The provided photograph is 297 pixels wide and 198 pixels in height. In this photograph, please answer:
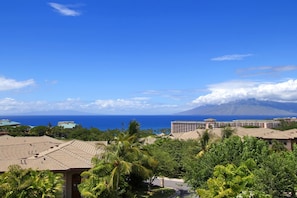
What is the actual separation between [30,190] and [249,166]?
11.0 metres

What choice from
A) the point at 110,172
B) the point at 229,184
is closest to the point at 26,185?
the point at 110,172

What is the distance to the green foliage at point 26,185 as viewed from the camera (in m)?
15.7

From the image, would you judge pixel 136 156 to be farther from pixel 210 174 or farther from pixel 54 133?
pixel 54 133

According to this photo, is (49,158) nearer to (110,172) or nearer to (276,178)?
(110,172)

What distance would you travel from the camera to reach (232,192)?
514 inches

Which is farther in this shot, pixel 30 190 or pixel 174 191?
pixel 174 191

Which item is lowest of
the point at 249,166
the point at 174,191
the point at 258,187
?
the point at 174,191

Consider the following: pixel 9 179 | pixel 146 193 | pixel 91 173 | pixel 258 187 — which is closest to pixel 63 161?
pixel 91 173

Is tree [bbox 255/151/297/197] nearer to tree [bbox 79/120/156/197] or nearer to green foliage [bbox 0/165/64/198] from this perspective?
tree [bbox 79/120/156/197]

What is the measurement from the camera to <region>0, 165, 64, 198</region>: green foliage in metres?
15.7

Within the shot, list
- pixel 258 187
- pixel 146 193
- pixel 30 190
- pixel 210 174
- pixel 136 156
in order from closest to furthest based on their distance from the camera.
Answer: pixel 30 190 → pixel 258 187 → pixel 210 174 → pixel 136 156 → pixel 146 193

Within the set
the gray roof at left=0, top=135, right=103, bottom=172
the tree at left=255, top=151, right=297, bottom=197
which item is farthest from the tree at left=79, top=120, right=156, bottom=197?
the tree at left=255, top=151, right=297, bottom=197

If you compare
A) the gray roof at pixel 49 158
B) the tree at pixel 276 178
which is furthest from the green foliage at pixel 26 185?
the tree at pixel 276 178

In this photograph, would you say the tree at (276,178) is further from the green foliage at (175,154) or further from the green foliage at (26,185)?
the green foliage at (175,154)
